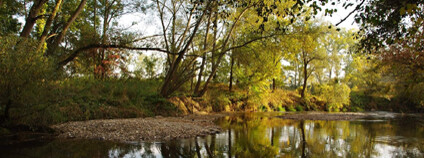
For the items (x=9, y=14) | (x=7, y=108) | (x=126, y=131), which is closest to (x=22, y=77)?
(x=7, y=108)

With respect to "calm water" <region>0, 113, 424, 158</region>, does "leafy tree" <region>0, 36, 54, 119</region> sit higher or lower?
higher

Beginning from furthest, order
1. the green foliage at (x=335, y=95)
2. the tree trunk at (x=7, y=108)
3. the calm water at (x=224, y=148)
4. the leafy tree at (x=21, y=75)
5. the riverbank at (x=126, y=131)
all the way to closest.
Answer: the green foliage at (x=335, y=95), the riverbank at (x=126, y=131), the tree trunk at (x=7, y=108), the leafy tree at (x=21, y=75), the calm water at (x=224, y=148)

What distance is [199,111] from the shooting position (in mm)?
18891

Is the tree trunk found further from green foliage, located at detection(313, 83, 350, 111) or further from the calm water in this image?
green foliage, located at detection(313, 83, 350, 111)

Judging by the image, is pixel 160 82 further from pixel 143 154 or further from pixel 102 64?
pixel 143 154

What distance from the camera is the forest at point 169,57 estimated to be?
6.98 m

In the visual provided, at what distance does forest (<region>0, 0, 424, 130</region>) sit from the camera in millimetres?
6984

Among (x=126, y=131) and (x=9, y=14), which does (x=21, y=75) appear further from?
(x=9, y=14)

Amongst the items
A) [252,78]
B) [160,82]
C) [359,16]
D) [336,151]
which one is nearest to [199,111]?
[160,82]

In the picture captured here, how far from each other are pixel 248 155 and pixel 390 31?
4.63 metres

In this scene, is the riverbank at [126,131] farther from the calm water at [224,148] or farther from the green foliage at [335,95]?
the green foliage at [335,95]

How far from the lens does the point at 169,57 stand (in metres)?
19.6

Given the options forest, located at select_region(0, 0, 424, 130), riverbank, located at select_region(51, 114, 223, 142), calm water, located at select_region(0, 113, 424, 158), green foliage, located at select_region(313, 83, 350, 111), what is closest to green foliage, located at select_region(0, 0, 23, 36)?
forest, located at select_region(0, 0, 424, 130)

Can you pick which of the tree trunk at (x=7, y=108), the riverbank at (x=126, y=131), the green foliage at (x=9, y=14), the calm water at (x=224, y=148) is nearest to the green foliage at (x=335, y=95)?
the calm water at (x=224, y=148)
